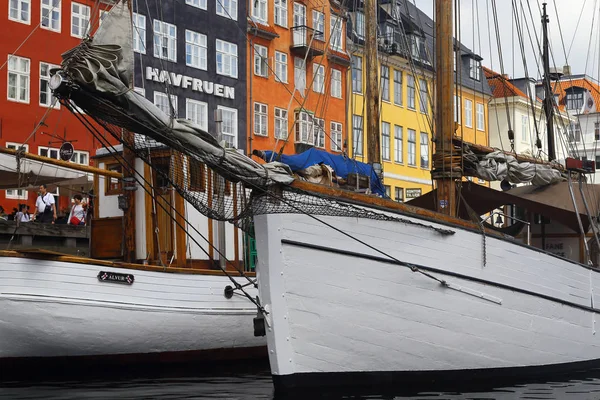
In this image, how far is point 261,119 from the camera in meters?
38.9

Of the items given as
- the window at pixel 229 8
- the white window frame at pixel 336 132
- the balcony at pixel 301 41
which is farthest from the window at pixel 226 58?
the white window frame at pixel 336 132

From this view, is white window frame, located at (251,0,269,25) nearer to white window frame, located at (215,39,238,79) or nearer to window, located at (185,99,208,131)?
white window frame, located at (215,39,238,79)

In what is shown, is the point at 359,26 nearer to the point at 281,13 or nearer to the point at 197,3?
the point at 281,13

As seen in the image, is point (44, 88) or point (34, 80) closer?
point (34, 80)

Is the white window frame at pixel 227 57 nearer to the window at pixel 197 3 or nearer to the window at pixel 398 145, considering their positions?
the window at pixel 197 3

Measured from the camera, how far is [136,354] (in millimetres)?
16562

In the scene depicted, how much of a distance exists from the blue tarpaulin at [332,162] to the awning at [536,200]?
2.81 ft

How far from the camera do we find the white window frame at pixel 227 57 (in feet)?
123

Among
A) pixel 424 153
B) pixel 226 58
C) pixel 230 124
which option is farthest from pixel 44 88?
pixel 424 153

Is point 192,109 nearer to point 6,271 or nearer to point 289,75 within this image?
point 289,75

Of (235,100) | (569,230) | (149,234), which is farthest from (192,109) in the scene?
(569,230)

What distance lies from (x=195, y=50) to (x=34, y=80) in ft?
22.7

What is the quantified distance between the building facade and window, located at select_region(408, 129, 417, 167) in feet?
64.7

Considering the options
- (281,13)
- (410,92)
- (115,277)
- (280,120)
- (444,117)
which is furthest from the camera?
(410,92)
